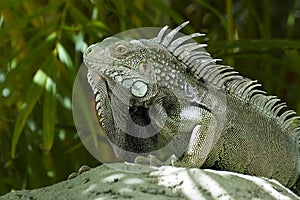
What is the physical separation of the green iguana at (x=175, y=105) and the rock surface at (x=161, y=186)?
0.29ft

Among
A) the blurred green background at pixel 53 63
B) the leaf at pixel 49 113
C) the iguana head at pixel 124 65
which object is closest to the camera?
the iguana head at pixel 124 65

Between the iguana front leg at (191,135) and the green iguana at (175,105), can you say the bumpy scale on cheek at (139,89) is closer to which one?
the green iguana at (175,105)

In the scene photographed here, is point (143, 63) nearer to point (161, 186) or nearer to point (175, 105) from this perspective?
point (175, 105)

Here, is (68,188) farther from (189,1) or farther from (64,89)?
(189,1)

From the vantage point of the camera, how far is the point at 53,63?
285 centimetres

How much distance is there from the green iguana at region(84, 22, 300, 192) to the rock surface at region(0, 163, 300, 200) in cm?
9

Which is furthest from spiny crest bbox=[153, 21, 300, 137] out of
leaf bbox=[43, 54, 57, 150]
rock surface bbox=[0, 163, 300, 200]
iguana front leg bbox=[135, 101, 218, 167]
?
leaf bbox=[43, 54, 57, 150]

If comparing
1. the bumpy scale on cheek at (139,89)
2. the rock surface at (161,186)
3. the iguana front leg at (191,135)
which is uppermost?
the bumpy scale on cheek at (139,89)

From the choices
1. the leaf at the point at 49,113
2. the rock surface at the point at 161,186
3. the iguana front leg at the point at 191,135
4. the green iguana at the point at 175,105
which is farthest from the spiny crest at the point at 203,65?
the leaf at the point at 49,113

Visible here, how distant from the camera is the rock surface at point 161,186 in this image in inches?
70.7

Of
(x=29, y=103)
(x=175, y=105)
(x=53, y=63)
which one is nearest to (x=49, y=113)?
(x=29, y=103)

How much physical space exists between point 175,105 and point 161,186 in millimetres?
272

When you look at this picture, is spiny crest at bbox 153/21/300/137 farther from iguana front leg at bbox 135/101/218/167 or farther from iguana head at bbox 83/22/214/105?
iguana front leg at bbox 135/101/218/167

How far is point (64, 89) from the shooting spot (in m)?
3.41
